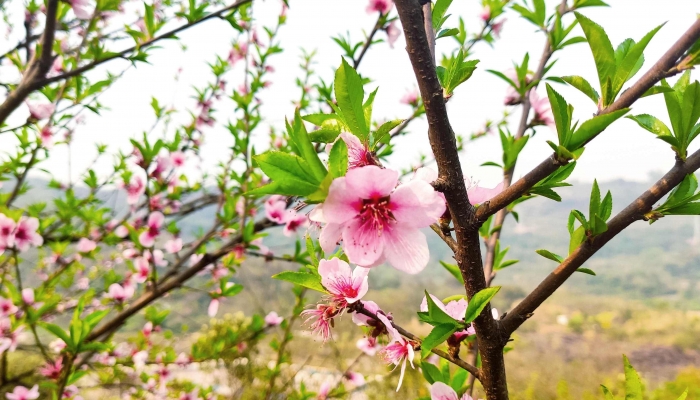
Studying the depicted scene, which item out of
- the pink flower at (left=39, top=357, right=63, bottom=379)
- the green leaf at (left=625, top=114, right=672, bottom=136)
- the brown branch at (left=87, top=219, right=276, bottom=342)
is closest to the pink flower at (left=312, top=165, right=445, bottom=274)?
the green leaf at (left=625, top=114, right=672, bottom=136)

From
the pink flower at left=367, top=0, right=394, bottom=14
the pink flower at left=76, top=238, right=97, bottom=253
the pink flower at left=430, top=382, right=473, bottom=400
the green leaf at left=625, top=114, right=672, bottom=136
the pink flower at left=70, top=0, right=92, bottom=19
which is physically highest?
the pink flower at left=367, top=0, right=394, bottom=14

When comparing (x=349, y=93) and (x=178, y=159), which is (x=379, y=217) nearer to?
(x=349, y=93)

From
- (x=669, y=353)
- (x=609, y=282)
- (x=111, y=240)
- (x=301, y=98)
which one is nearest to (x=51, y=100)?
(x=111, y=240)

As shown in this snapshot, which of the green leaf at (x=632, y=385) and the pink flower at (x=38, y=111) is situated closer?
the green leaf at (x=632, y=385)

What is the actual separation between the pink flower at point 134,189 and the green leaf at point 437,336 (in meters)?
1.95

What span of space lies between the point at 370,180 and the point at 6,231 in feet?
5.33

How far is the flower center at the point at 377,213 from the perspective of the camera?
406 millimetres

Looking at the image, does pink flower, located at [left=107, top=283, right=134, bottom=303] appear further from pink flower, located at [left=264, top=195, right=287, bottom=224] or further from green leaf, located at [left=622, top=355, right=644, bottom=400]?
green leaf, located at [left=622, top=355, right=644, bottom=400]

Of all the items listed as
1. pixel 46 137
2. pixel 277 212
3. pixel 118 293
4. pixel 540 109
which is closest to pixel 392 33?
pixel 540 109

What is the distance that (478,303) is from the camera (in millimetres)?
371

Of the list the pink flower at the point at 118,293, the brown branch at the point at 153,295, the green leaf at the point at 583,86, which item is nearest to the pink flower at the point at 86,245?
the pink flower at the point at 118,293

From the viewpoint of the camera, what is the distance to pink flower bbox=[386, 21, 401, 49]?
4.47 feet

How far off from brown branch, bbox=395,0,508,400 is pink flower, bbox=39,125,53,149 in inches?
74.2

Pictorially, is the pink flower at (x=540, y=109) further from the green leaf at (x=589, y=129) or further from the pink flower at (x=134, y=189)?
the pink flower at (x=134, y=189)
